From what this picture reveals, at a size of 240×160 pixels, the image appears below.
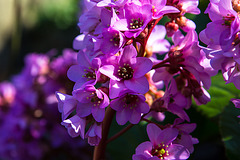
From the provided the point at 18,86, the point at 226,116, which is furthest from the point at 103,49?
the point at 18,86

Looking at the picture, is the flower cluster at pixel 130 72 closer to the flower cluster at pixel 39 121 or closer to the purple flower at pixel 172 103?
the purple flower at pixel 172 103

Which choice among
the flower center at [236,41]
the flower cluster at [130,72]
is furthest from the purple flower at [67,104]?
the flower center at [236,41]

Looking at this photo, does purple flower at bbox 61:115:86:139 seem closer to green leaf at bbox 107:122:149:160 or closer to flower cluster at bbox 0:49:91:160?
green leaf at bbox 107:122:149:160

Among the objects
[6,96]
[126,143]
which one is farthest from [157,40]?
[6,96]

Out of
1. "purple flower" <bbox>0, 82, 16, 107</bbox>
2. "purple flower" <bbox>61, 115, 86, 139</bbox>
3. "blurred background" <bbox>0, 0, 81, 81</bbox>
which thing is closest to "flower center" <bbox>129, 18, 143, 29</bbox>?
"purple flower" <bbox>61, 115, 86, 139</bbox>

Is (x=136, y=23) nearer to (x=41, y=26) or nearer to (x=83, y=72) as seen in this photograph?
(x=83, y=72)

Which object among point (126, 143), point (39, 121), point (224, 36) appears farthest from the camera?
point (39, 121)
